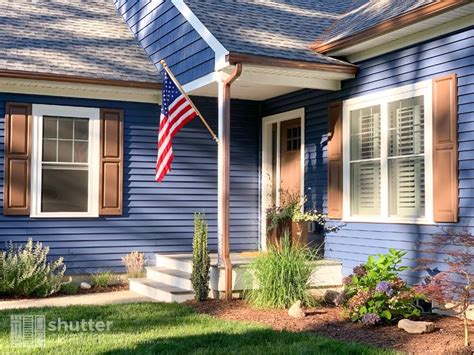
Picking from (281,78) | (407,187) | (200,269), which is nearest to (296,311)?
(200,269)

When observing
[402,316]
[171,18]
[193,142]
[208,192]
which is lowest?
[402,316]

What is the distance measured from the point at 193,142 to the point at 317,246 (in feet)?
9.10

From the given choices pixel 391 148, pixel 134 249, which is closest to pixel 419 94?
pixel 391 148

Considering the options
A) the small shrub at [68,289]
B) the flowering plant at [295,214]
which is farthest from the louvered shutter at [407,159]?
the small shrub at [68,289]

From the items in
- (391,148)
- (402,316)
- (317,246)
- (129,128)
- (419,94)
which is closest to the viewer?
(402,316)

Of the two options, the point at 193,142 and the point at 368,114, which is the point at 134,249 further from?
the point at 368,114

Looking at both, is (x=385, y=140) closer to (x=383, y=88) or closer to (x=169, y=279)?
(x=383, y=88)

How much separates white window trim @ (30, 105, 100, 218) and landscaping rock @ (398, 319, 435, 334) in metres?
5.24

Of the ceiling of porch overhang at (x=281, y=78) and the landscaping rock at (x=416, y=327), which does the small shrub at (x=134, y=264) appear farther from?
the landscaping rock at (x=416, y=327)

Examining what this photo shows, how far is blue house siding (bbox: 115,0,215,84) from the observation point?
919 centimetres

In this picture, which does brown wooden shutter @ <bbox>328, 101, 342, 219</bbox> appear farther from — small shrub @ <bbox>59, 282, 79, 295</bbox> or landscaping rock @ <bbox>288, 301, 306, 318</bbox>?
small shrub @ <bbox>59, 282, 79, 295</bbox>

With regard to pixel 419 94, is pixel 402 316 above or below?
below

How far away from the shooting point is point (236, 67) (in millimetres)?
7938

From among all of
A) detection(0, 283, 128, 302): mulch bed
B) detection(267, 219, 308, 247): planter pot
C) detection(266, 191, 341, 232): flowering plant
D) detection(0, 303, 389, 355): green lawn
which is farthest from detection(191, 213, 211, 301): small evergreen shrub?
detection(0, 283, 128, 302): mulch bed
